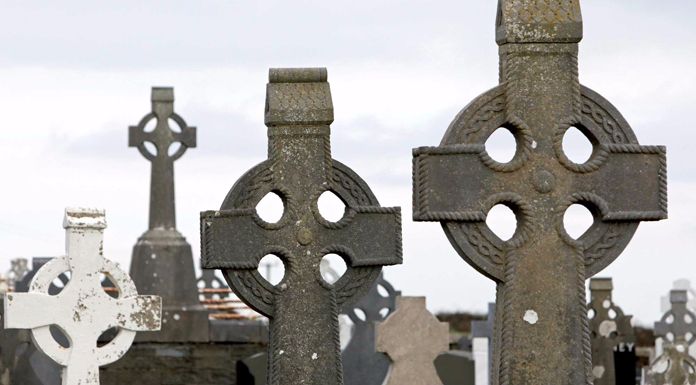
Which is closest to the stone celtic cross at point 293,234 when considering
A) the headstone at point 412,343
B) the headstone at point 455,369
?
the headstone at point 412,343

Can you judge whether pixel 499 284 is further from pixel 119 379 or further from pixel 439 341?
pixel 119 379

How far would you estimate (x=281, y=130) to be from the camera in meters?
12.9

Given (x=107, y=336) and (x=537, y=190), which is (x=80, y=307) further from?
(x=107, y=336)

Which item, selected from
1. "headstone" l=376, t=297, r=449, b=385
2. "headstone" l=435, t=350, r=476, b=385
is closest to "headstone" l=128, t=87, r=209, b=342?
"headstone" l=435, t=350, r=476, b=385

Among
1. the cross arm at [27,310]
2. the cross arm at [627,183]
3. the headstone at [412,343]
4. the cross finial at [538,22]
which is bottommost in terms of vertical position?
the headstone at [412,343]

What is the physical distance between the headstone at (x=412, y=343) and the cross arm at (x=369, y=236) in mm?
3141

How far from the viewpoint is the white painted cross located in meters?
12.4

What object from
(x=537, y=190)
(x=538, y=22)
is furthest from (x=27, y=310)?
(x=538, y=22)

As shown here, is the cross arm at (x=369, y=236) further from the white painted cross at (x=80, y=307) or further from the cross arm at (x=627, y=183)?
the cross arm at (x=627, y=183)

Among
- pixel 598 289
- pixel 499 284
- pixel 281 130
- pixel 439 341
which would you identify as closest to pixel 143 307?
pixel 281 130

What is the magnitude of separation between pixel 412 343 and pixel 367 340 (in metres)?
4.06

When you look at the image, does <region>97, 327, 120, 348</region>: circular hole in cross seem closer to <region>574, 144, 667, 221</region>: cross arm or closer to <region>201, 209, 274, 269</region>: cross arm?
<region>201, 209, 274, 269</region>: cross arm

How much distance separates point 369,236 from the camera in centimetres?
1323

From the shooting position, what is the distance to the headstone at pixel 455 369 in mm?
19500
